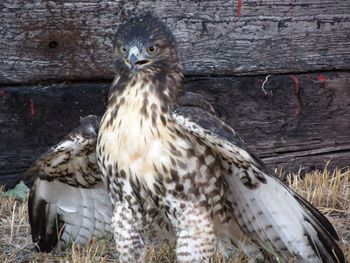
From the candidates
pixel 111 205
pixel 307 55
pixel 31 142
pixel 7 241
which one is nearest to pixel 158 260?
pixel 111 205

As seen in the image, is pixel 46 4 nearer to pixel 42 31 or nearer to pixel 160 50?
pixel 42 31

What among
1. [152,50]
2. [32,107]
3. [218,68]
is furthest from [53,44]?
[152,50]

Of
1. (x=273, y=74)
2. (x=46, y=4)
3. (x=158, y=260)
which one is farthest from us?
(x=273, y=74)

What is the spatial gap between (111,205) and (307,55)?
1.90 metres

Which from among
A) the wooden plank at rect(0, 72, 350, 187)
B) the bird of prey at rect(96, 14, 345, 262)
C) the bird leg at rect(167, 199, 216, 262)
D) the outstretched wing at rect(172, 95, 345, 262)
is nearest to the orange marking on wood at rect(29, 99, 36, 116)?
the wooden plank at rect(0, 72, 350, 187)

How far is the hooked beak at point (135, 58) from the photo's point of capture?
4.74 metres

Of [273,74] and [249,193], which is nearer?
[249,193]

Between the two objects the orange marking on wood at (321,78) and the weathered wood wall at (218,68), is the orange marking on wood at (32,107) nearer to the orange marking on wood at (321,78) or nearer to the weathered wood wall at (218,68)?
the weathered wood wall at (218,68)

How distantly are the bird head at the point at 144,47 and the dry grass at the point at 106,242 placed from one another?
1044 millimetres

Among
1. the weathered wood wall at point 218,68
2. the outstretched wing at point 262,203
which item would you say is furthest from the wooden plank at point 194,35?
the outstretched wing at point 262,203

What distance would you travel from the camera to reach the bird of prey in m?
4.70

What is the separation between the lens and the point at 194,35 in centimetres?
627

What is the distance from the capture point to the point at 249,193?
194 inches

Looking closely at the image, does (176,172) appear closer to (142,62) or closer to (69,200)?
(142,62)
